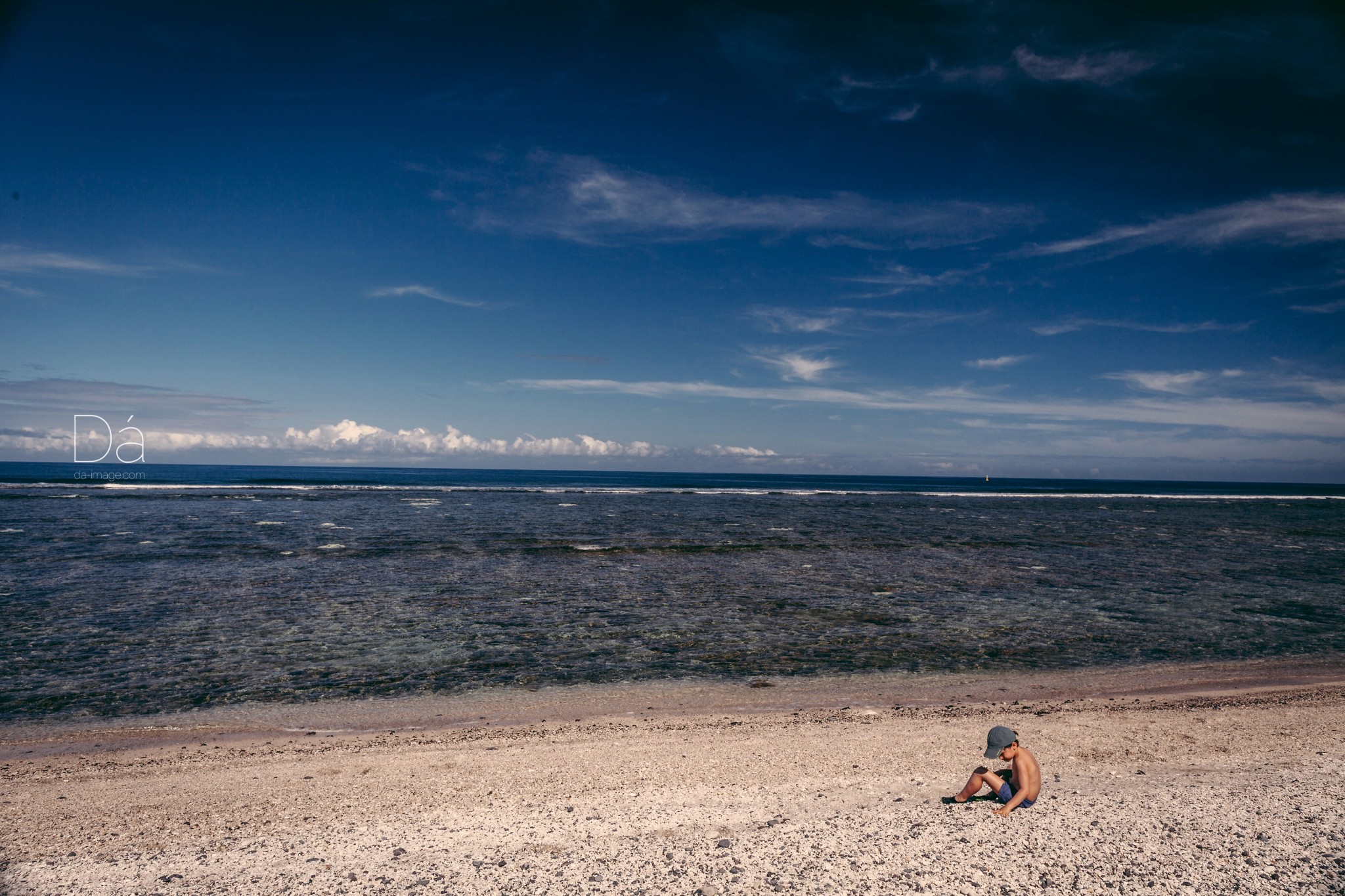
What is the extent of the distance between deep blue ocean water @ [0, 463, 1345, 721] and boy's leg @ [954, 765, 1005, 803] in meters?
5.40

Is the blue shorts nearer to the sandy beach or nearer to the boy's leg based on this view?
the boy's leg

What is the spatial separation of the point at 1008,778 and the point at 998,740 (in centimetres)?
51

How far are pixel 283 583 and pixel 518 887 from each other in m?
17.5

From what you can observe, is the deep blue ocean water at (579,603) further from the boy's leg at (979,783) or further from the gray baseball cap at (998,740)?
the gray baseball cap at (998,740)

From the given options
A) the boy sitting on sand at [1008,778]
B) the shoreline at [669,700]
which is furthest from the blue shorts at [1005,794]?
the shoreline at [669,700]

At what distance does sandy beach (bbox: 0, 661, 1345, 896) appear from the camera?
5.46m

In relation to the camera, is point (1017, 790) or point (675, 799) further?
point (675, 799)

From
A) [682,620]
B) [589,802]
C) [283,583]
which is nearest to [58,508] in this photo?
[283,583]

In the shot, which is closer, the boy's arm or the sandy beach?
the sandy beach

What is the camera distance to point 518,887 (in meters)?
5.25

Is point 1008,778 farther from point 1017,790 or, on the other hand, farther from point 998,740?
point 998,740

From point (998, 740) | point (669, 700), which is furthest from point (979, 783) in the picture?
point (669, 700)

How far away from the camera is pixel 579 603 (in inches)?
691

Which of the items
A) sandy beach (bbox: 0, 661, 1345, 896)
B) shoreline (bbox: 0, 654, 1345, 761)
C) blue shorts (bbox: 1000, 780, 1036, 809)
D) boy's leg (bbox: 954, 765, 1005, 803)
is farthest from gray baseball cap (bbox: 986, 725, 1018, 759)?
shoreline (bbox: 0, 654, 1345, 761)
